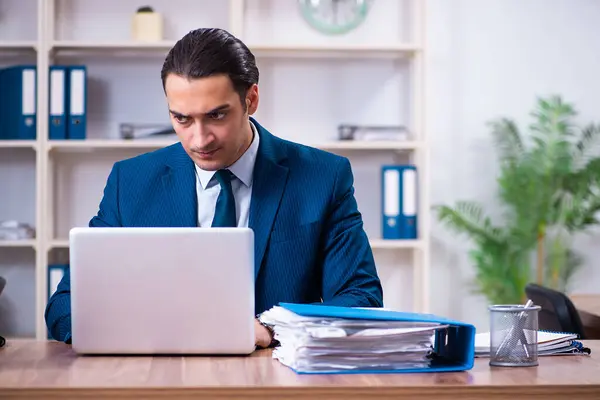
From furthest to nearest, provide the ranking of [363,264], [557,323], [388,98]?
[388,98], [557,323], [363,264]

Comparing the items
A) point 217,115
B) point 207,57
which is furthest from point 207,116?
point 207,57

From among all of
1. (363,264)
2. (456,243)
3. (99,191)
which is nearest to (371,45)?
(456,243)

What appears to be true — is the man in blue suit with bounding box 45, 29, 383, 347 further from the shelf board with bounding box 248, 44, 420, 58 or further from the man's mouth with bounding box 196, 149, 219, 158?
the shelf board with bounding box 248, 44, 420, 58

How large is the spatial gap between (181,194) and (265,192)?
205 mm

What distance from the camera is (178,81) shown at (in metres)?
2.07

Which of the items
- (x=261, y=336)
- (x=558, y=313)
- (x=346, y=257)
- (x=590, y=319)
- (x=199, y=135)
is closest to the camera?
(x=261, y=336)

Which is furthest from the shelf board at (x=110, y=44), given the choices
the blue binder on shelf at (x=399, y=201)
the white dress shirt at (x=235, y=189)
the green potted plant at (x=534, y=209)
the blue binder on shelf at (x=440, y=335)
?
the blue binder on shelf at (x=440, y=335)

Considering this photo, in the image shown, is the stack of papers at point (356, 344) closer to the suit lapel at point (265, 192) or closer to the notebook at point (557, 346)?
the notebook at point (557, 346)

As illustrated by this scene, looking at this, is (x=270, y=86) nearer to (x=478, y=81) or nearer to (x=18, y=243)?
(x=478, y=81)

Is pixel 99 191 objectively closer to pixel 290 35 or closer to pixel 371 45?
pixel 290 35

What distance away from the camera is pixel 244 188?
7.50ft

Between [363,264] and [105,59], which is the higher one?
[105,59]

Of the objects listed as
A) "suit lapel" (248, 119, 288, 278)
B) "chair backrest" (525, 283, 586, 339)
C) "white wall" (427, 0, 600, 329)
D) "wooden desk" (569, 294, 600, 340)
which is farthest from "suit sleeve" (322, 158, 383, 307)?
"white wall" (427, 0, 600, 329)

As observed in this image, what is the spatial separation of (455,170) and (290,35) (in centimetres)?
109
